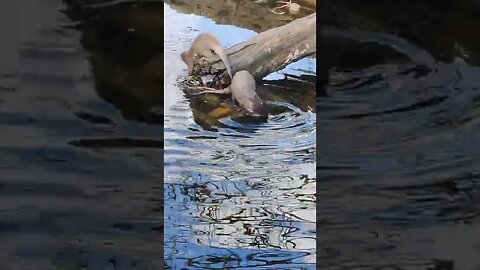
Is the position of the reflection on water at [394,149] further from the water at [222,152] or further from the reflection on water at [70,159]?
the reflection on water at [70,159]

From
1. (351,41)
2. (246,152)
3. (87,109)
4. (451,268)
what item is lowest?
(451,268)

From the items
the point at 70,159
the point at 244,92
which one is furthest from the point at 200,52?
the point at 70,159

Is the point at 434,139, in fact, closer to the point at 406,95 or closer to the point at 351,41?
the point at 406,95

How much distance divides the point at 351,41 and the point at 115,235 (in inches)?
29.2

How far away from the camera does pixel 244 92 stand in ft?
4.94

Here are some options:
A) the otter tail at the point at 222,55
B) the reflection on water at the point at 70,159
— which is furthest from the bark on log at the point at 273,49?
the reflection on water at the point at 70,159

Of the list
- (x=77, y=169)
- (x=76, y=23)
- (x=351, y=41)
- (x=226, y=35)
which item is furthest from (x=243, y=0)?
(x=77, y=169)

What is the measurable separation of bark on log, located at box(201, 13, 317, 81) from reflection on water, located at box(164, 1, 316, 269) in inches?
3.3

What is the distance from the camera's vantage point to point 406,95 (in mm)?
1513

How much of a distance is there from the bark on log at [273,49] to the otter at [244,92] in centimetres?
2

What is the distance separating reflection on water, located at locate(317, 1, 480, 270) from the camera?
4.93ft

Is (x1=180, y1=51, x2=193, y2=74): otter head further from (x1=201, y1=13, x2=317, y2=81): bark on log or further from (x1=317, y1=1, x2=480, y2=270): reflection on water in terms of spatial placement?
(x1=317, y1=1, x2=480, y2=270): reflection on water

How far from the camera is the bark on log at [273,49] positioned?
151 centimetres

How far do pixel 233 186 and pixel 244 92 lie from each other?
0.23 meters
